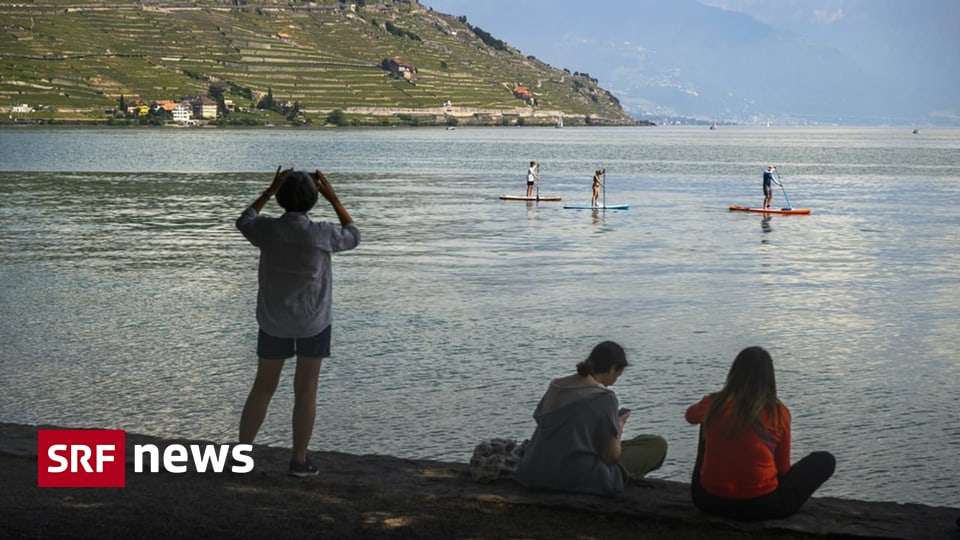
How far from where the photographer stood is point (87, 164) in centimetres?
10575

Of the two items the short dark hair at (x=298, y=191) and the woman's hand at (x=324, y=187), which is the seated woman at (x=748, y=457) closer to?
the woman's hand at (x=324, y=187)

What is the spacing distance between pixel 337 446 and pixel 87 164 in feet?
311

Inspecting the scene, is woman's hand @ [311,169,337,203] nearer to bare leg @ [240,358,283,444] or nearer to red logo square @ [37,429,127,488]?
Answer: bare leg @ [240,358,283,444]

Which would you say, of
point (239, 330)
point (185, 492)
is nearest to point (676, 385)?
point (239, 330)

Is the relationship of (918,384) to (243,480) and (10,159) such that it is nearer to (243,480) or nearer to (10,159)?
(243,480)

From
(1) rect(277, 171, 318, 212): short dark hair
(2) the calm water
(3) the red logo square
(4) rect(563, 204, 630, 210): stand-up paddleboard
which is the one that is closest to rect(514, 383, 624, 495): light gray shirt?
(1) rect(277, 171, 318, 212): short dark hair

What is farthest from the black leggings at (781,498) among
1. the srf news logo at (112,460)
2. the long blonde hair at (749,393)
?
the srf news logo at (112,460)

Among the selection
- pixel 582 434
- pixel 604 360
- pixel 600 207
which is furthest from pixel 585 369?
pixel 600 207

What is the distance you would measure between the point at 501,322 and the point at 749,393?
14.7 m

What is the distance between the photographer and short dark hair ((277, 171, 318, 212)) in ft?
34.9

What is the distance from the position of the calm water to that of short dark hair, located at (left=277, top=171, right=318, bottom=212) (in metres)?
4.79

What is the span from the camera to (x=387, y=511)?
1058 cm

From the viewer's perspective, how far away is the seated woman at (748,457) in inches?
394

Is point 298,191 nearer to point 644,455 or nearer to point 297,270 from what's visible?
point 297,270
